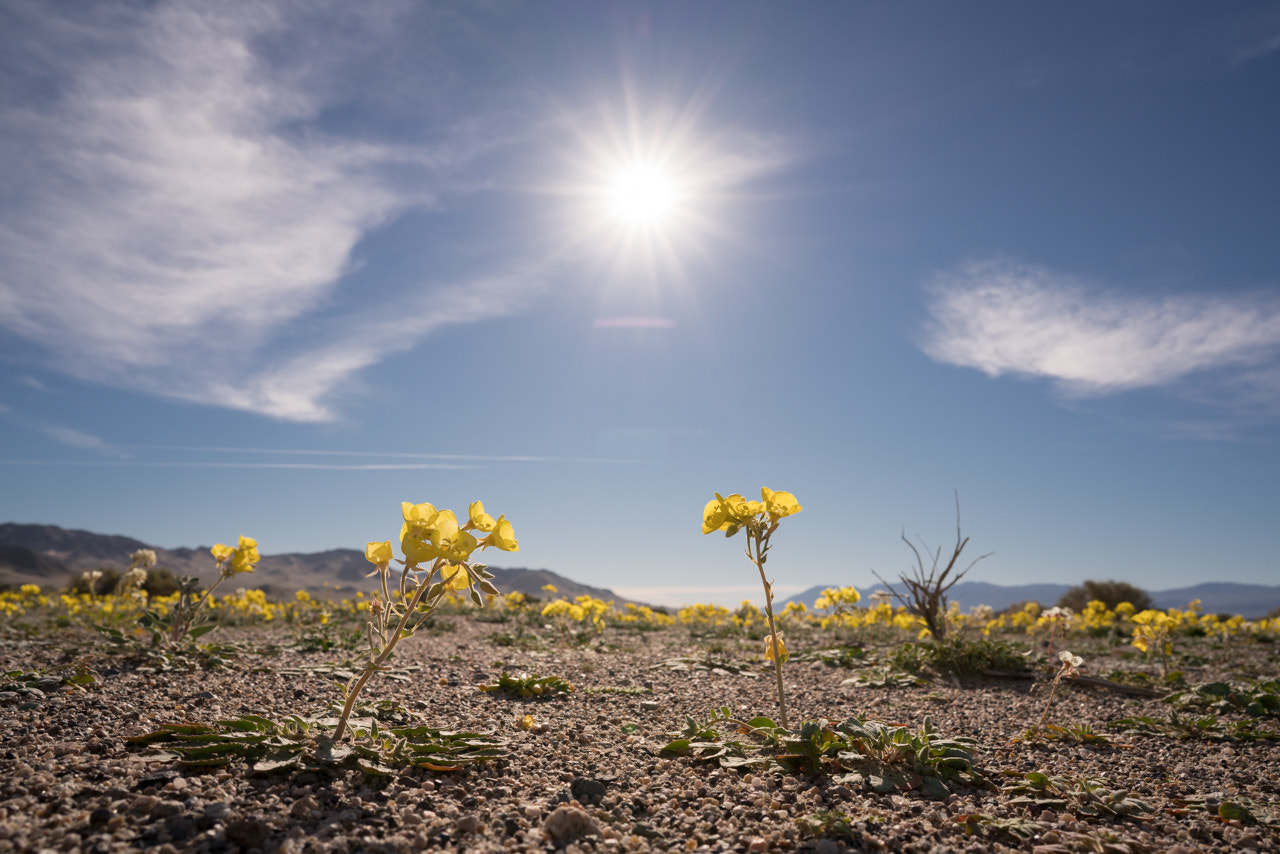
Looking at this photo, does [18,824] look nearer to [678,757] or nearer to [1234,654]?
[678,757]

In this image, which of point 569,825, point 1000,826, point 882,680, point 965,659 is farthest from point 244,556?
point 965,659

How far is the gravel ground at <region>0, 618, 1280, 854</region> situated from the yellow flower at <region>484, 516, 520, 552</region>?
1.27m

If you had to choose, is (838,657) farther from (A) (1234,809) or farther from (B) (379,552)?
(B) (379,552)

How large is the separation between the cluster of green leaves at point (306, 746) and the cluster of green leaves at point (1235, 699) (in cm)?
728

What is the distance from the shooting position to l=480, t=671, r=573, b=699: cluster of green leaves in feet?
19.7

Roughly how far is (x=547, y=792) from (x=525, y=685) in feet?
8.67

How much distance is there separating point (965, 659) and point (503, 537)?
24.9 feet

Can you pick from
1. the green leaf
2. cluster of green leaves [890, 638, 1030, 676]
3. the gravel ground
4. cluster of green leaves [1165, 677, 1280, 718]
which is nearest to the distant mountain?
the gravel ground

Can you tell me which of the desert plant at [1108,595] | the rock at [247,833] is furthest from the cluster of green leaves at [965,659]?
the desert plant at [1108,595]

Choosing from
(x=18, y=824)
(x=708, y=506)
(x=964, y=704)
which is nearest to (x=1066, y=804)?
(x=708, y=506)

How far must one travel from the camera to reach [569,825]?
2965 millimetres

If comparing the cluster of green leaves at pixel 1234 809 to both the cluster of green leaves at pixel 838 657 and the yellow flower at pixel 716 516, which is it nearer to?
the yellow flower at pixel 716 516

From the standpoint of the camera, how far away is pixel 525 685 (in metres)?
5.98

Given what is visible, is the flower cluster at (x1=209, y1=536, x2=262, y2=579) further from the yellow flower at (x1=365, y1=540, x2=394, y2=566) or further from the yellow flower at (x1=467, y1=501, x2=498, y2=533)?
the yellow flower at (x1=467, y1=501, x2=498, y2=533)
